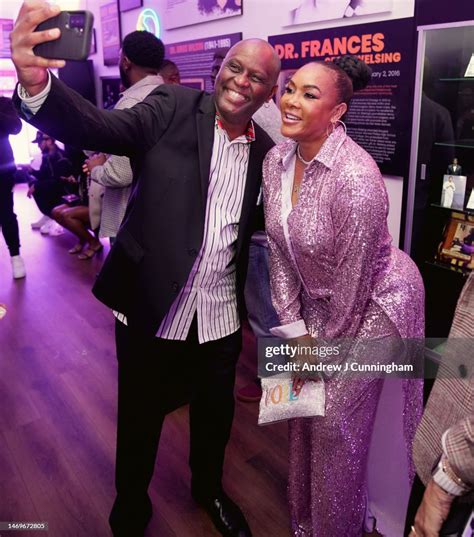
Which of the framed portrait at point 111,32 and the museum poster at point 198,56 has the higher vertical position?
the framed portrait at point 111,32

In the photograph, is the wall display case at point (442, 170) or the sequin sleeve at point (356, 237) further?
the wall display case at point (442, 170)

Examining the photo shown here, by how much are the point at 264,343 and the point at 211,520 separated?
751 mm

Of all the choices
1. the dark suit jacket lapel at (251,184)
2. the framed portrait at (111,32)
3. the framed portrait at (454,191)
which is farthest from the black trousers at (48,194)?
the dark suit jacket lapel at (251,184)

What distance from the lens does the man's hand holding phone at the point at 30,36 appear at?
0.98m

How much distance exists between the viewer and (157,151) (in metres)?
1.49

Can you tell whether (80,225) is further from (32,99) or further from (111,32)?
(32,99)

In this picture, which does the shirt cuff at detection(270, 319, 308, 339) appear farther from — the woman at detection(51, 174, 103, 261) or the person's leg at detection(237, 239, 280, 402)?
the woman at detection(51, 174, 103, 261)

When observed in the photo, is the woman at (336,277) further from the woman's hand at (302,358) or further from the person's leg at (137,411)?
the person's leg at (137,411)

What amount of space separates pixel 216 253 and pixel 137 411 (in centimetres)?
63

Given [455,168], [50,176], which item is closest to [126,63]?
[455,168]

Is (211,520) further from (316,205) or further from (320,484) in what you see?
(316,205)

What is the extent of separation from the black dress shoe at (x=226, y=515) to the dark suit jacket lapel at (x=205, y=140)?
119cm

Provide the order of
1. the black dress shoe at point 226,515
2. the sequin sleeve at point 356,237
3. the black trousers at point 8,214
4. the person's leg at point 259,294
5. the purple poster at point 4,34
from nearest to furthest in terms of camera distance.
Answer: the sequin sleeve at point 356,237, the black dress shoe at point 226,515, the person's leg at point 259,294, the black trousers at point 8,214, the purple poster at point 4,34

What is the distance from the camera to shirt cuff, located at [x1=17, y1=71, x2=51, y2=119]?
1.11 meters
